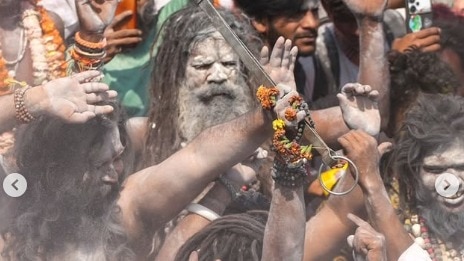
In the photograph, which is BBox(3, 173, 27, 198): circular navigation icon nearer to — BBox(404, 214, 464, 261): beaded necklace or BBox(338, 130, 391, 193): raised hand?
BBox(338, 130, 391, 193): raised hand

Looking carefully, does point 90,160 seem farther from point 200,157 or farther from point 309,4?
point 309,4

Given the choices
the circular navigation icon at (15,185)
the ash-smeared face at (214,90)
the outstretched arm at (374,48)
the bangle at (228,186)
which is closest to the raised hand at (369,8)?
the outstretched arm at (374,48)

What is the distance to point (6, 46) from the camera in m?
4.80

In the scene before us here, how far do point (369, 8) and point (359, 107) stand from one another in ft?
1.70

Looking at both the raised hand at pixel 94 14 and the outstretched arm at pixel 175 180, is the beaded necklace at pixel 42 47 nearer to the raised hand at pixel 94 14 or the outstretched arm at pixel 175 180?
the raised hand at pixel 94 14

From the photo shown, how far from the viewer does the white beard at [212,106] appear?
15.6ft

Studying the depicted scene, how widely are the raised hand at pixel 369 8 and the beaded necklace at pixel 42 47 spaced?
95 centimetres

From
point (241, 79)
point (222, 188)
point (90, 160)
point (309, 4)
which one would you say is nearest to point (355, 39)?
point (309, 4)

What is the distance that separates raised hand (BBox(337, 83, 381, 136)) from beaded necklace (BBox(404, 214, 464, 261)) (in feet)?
1.14

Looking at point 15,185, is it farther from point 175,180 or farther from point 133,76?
point 133,76

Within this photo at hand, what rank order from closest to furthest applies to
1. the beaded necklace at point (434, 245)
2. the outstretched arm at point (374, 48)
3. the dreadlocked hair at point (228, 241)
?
the dreadlocked hair at point (228, 241), the beaded necklace at point (434, 245), the outstretched arm at point (374, 48)

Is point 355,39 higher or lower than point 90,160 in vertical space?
lower

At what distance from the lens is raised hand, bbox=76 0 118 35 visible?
15.3 ft

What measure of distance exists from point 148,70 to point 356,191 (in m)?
0.87
